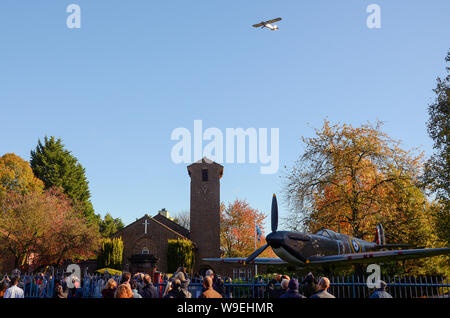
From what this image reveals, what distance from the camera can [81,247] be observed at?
3619 cm

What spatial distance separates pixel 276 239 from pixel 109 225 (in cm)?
6472

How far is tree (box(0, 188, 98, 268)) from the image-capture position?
33125 mm

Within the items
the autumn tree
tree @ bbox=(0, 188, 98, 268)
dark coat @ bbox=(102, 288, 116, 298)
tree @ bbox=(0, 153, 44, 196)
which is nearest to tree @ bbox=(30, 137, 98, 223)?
tree @ bbox=(0, 153, 44, 196)

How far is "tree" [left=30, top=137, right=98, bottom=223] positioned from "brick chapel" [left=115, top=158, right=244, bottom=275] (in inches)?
597

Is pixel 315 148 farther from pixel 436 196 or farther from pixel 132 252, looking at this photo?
pixel 132 252

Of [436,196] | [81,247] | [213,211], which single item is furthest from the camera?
[213,211]

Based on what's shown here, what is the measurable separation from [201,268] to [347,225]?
877 inches

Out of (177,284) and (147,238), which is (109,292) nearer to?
(177,284)

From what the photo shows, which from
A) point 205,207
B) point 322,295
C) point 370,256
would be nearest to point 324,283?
point 322,295

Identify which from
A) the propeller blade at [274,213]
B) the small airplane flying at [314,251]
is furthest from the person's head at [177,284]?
the propeller blade at [274,213]

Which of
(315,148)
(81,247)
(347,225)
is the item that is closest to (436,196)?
(347,225)

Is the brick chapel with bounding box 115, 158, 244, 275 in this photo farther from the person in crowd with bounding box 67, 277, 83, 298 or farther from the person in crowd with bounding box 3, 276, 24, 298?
the person in crowd with bounding box 3, 276, 24, 298

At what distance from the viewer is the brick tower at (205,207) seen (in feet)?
148
